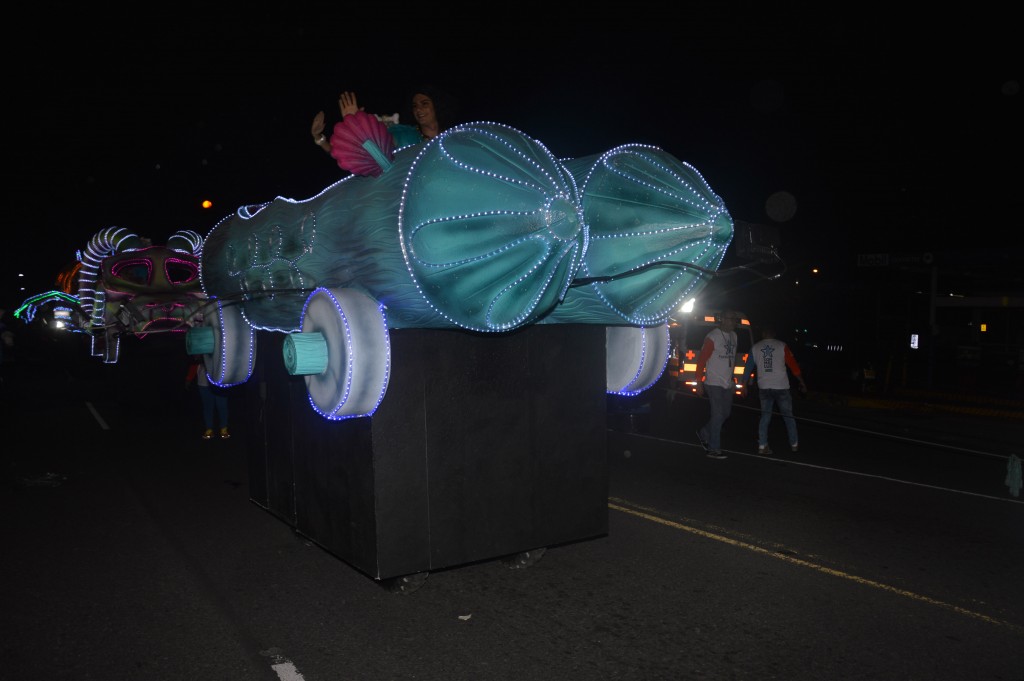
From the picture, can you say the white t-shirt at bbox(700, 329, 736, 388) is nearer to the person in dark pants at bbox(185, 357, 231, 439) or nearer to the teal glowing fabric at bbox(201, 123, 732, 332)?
the teal glowing fabric at bbox(201, 123, 732, 332)

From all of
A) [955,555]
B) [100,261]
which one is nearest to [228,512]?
[955,555]

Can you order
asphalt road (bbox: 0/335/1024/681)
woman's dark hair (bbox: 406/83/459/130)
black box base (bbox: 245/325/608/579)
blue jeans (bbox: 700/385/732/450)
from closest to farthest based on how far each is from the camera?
asphalt road (bbox: 0/335/1024/681), black box base (bbox: 245/325/608/579), woman's dark hair (bbox: 406/83/459/130), blue jeans (bbox: 700/385/732/450)

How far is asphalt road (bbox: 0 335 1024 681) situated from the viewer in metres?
4.05

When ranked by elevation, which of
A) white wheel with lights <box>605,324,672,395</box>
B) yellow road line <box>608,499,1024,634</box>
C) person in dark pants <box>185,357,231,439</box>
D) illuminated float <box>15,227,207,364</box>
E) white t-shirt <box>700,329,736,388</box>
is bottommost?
yellow road line <box>608,499,1024,634</box>

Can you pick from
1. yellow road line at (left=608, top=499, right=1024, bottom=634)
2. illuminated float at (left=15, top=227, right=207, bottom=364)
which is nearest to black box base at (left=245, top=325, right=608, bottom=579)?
yellow road line at (left=608, top=499, right=1024, bottom=634)

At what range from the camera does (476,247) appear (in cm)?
382

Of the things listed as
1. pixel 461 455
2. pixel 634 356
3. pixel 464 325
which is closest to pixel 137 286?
pixel 461 455

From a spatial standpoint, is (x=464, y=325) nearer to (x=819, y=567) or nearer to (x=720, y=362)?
(x=819, y=567)

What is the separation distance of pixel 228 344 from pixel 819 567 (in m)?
4.77

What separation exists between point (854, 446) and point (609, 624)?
7341 millimetres

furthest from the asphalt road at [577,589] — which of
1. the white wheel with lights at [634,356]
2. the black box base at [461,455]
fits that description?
the white wheel with lights at [634,356]

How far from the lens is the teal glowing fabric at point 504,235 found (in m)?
3.84

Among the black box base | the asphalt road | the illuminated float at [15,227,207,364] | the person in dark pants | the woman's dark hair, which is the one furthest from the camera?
the illuminated float at [15,227,207,364]

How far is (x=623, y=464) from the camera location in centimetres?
905
